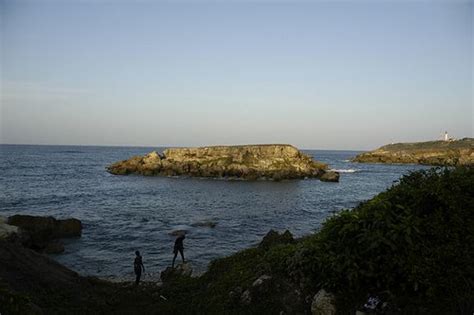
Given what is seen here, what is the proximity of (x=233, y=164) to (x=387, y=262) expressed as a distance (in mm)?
61335

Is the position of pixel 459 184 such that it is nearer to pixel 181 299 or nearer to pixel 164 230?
pixel 181 299

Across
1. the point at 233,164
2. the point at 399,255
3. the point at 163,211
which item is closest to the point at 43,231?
the point at 163,211

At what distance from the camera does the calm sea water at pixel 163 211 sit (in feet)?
69.7

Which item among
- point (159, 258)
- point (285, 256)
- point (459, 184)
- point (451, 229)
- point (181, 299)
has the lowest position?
point (159, 258)

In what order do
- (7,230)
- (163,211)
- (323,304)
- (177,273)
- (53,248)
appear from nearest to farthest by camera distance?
(323,304) → (177,273) → (7,230) → (53,248) → (163,211)

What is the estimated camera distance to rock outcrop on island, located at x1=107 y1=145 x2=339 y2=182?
6706 centimetres

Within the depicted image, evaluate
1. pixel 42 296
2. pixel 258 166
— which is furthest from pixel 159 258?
pixel 258 166

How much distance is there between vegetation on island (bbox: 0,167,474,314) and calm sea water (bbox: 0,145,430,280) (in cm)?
953

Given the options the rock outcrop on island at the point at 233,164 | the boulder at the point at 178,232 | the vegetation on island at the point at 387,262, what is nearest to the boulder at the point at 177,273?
the vegetation on island at the point at 387,262

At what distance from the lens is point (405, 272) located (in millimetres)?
7418

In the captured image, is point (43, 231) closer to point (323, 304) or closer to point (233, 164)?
point (323, 304)

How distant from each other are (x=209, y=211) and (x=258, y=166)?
113 feet

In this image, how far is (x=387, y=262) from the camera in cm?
752

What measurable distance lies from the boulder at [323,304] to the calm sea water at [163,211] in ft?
36.0
